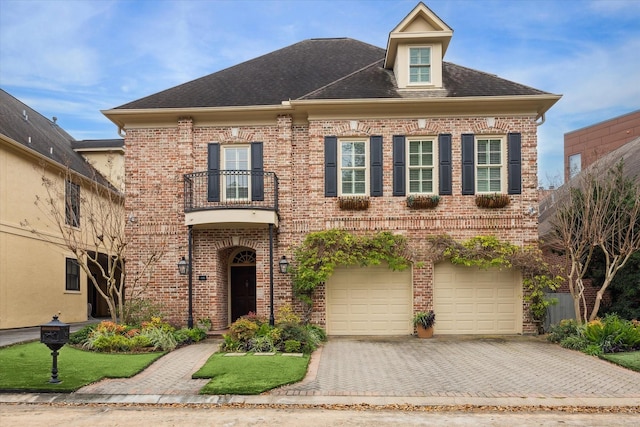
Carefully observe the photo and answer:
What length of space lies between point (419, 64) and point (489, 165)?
11.7 feet

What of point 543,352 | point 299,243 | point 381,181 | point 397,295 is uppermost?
point 381,181

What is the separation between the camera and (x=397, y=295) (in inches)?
653

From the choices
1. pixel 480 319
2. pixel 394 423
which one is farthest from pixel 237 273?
pixel 394 423

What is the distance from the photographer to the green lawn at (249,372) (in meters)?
10.1

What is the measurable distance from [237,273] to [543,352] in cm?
906

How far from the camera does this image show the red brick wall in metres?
16.5

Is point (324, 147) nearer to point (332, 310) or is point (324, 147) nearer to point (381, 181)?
point (381, 181)

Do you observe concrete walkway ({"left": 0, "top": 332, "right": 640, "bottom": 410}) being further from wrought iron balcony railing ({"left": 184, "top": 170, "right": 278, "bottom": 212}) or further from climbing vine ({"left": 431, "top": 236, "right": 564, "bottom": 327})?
wrought iron balcony railing ({"left": 184, "top": 170, "right": 278, "bottom": 212})

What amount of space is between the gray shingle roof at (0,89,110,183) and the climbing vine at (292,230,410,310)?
8068mm

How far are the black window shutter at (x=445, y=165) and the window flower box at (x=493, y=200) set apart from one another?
83cm

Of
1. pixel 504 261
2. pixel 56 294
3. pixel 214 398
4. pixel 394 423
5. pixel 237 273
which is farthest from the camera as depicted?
pixel 56 294

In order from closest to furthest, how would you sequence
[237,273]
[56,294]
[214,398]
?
[214,398] → [237,273] → [56,294]

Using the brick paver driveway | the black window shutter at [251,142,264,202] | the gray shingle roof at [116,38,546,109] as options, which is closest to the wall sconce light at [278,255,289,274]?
the black window shutter at [251,142,264,202]

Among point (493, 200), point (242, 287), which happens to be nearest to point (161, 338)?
point (242, 287)
